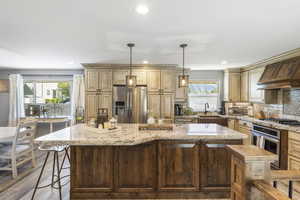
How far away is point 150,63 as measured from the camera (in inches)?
196

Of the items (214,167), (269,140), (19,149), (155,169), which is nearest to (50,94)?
(19,149)

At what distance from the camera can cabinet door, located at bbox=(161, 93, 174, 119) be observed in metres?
5.14

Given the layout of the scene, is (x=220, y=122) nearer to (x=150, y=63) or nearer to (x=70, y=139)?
(x=150, y=63)

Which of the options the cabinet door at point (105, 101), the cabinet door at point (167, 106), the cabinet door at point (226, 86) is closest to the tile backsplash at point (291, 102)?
A: the cabinet door at point (226, 86)

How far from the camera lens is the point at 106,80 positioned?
5.09 meters

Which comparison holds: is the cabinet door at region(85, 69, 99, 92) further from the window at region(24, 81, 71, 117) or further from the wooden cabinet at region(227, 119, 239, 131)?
the wooden cabinet at region(227, 119, 239, 131)

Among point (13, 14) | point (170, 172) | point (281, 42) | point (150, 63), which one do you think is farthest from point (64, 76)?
point (281, 42)

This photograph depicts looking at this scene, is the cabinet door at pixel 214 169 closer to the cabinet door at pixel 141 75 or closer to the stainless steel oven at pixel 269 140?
the stainless steel oven at pixel 269 140

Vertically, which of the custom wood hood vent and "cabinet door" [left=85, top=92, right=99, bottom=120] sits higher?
the custom wood hood vent

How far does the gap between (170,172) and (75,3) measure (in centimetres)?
236

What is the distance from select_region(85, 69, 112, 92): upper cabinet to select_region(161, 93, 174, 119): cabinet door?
1555 millimetres

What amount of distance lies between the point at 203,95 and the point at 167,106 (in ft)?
5.96

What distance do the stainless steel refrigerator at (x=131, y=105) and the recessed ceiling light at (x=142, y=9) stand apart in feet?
9.58

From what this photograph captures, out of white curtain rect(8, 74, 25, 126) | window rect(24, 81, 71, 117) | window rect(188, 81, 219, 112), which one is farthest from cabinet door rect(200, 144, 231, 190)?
white curtain rect(8, 74, 25, 126)
